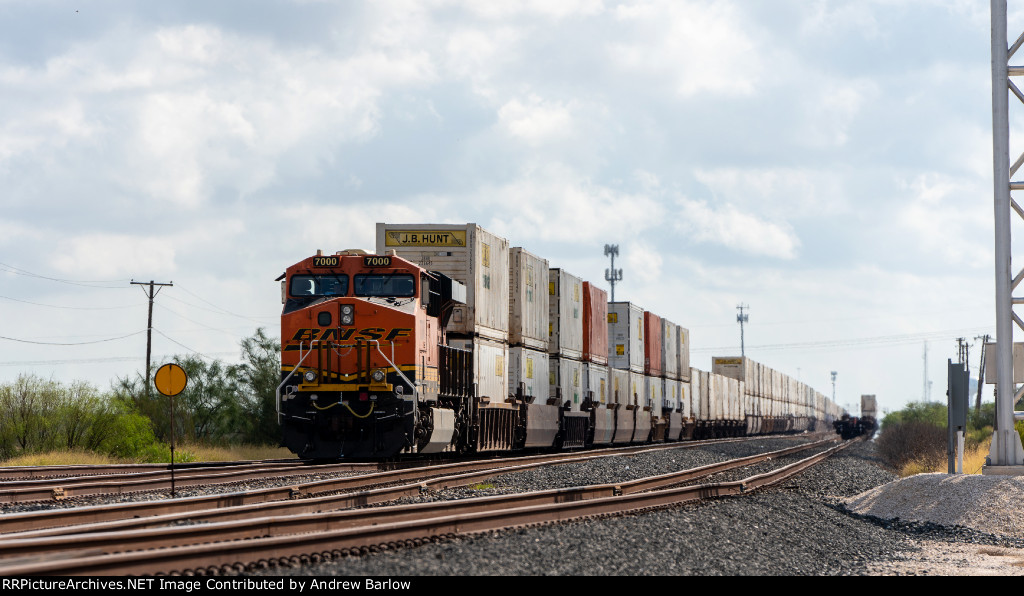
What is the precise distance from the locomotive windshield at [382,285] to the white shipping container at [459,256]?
2211mm

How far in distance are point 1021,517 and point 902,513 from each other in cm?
137

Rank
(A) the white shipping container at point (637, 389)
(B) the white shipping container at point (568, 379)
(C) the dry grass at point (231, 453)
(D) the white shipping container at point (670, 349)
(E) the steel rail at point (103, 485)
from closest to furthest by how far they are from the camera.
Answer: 1. (E) the steel rail at point (103, 485)
2. (B) the white shipping container at point (568, 379)
3. (C) the dry grass at point (231, 453)
4. (A) the white shipping container at point (637, 389)
5. (D) the white shipping container at point (670, 349)

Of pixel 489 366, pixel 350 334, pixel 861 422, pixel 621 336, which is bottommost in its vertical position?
pixel 861 422

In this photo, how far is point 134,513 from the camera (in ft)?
32.6

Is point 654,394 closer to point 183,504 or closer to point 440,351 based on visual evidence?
point 440,351

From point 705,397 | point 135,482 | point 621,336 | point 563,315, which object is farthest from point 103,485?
point 705,397

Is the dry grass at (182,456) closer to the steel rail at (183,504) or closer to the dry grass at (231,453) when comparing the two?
the dry grass at (231,453)

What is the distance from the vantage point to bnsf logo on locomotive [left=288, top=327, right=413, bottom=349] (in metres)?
17.3

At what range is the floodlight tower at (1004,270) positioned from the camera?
14523 mm

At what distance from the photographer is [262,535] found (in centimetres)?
801

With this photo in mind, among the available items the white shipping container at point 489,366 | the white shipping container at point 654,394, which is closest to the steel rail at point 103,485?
the white shipping container at point 489,366

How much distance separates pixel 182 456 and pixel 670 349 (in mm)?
21442
